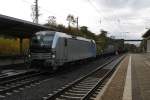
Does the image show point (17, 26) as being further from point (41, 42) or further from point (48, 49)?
point (48, 49)

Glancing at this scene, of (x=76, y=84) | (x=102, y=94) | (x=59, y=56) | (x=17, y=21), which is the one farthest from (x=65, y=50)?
(x=102, y=94)

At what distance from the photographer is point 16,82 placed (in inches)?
722

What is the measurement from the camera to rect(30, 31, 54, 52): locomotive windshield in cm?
2320

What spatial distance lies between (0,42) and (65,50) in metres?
22.7

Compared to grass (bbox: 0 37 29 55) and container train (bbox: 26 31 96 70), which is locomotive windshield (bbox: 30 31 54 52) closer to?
container train (bbox: 26 31 96 70)

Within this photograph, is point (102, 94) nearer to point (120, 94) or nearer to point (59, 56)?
point (120, 94)

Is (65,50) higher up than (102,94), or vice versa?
(65,50)

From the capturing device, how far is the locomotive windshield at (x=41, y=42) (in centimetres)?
2320

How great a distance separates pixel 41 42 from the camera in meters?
23.7

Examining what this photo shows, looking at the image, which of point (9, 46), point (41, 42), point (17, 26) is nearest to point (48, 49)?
point (41, 42)

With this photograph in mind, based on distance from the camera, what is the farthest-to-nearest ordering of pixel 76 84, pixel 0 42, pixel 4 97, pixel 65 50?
pixel 0 42
pixel 65 50
pixel 76 84
pixel 4 97

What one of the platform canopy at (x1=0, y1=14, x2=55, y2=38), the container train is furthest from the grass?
the container train

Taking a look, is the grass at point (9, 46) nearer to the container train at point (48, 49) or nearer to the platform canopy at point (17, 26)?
the platform canopy at point (17, 26)

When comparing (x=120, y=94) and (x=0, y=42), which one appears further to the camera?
(x=0, y=42)
